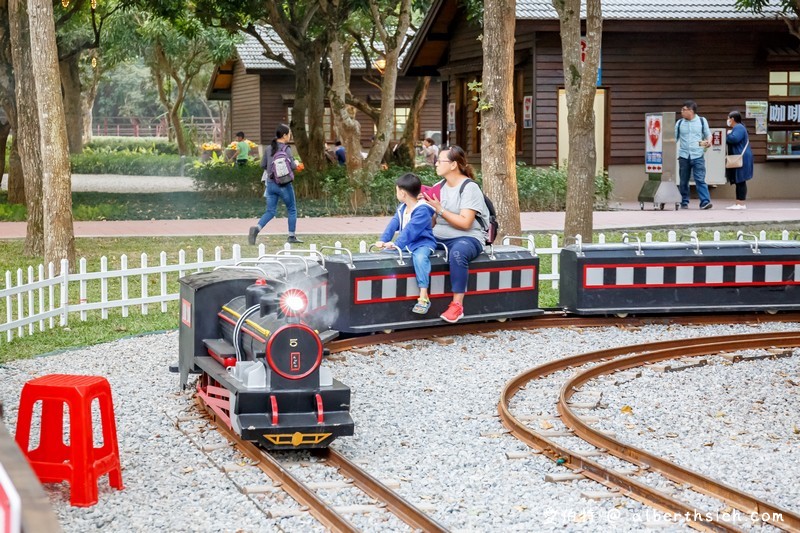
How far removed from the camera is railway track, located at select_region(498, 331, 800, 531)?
240 inches

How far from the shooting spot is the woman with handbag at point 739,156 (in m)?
24.4

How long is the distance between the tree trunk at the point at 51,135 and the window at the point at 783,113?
1903cm

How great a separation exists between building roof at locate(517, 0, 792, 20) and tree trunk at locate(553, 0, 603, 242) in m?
10.2

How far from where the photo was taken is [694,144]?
79.3 feet

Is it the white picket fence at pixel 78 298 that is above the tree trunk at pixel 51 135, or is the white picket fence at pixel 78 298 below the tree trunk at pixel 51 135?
below

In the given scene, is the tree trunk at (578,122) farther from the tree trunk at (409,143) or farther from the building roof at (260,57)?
the building roof at (260,57)

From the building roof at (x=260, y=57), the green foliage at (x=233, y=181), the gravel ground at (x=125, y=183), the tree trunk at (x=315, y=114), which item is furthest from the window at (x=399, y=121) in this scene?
the tree trunk at (x=315, y=114)

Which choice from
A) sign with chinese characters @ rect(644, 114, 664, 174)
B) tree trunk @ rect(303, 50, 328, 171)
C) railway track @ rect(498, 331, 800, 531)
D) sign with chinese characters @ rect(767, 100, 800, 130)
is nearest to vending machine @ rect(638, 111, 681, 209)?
sign with chinese characters @ rect(644, 114, 664, 174)

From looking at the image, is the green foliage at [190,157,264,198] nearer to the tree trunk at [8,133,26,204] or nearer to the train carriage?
the tree trunk at [8,133,26,204]

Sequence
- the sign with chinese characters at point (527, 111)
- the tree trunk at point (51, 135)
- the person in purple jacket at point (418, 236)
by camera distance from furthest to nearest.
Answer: the sign with chinese characters at point (527, 111)
the tree trunk at point (51, 135)
the person in purple jacket at point (418, 236)

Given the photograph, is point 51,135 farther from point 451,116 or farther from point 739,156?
point 451,116

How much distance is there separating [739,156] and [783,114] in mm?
5515

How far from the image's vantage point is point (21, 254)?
59.7 ft

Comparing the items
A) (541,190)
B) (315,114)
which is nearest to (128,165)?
(315,114)
